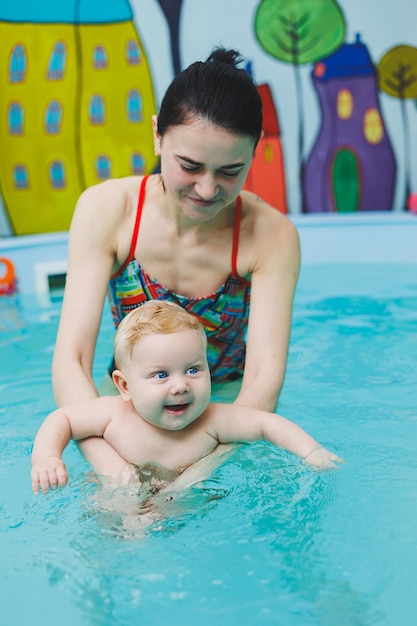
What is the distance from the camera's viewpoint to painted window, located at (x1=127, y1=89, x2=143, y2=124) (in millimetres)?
6598

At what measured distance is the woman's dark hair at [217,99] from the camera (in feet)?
7.07

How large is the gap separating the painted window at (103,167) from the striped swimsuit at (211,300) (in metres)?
3.94

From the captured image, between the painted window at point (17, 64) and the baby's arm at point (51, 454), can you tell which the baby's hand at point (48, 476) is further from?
the painted window at point (17, 64)

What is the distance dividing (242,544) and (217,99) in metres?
1.14

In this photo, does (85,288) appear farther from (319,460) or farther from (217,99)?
(319,460)

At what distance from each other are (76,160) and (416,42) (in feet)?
9.61

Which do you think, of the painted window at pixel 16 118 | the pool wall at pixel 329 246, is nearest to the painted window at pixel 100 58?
the painted window at pixel 16 118

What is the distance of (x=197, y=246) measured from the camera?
2701 millimetres

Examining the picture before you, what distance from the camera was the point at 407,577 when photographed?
186cm

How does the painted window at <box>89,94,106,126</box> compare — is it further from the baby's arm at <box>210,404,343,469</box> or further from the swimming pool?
the baby's arm at <box>210,404,343,469</box>

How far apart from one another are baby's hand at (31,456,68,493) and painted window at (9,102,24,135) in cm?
497

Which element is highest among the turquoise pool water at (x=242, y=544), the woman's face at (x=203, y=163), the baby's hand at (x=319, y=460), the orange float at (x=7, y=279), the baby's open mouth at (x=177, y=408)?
the woman's face at (x=203, y=163)

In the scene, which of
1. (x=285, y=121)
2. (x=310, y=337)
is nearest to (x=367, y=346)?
(x=310, y=337)

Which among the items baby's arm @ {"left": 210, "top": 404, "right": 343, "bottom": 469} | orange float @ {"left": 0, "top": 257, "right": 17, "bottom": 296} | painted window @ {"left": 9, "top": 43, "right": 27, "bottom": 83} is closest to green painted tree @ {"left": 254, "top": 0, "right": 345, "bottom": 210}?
painted window @ {"left": 9, "top": 43, "right": 27, "bottom": 83}
